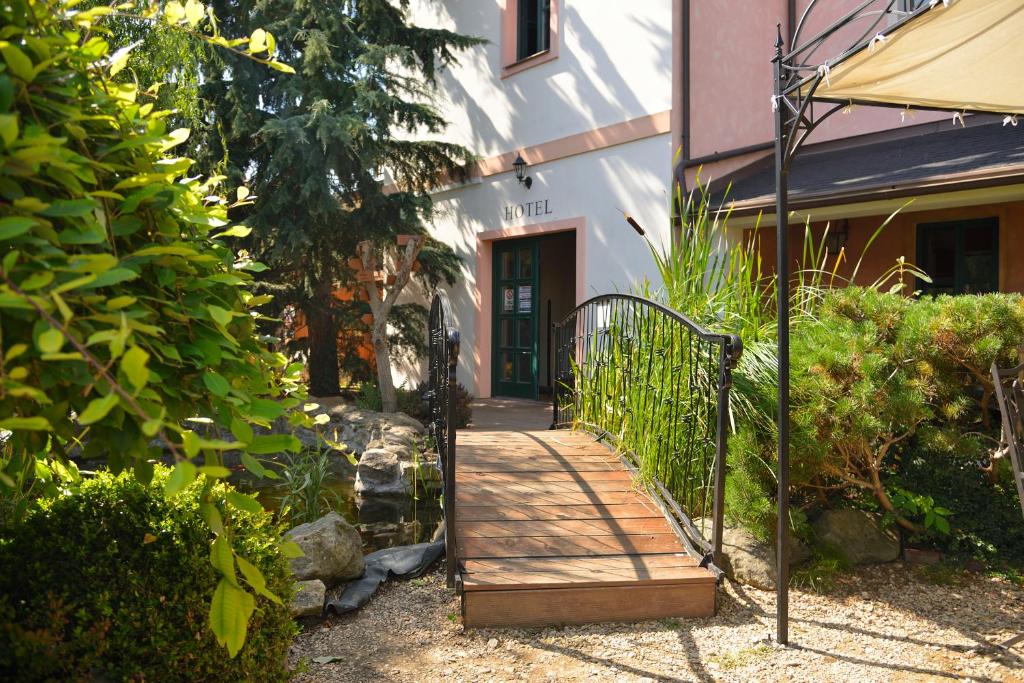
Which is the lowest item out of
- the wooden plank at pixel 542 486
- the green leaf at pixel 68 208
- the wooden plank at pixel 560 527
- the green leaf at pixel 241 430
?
the wooden plank at pixel 560 527

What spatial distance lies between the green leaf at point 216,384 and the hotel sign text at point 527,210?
343 inches

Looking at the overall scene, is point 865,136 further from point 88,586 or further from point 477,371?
point 88,586

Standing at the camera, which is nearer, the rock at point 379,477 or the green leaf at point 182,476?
the green leaf at point 182,476

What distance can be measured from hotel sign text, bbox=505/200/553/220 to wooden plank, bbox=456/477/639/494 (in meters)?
5.54

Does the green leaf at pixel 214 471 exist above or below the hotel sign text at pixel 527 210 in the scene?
below

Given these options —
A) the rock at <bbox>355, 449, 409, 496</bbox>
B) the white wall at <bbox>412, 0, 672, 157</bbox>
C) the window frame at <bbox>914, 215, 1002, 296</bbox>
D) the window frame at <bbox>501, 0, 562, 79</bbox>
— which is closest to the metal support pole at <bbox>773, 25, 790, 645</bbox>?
the rock at <bbox>355, 449, 409, 496</bbox>

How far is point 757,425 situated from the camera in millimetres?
4320

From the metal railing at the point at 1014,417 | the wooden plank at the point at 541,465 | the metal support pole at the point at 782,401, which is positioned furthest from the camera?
the wooden plank at the point at 541,465

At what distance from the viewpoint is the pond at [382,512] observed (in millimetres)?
5809

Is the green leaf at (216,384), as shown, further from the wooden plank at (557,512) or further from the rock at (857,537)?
the rock at (857,537)

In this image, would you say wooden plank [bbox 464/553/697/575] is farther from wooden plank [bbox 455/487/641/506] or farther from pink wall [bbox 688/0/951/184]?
pink wall [bbox 688/0/951/184]

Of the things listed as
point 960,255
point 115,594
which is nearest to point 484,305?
point 960,255

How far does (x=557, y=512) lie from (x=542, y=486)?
32cm

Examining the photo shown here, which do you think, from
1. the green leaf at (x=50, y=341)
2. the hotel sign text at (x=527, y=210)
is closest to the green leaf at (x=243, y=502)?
the green leaf at (x=50, y=341)
